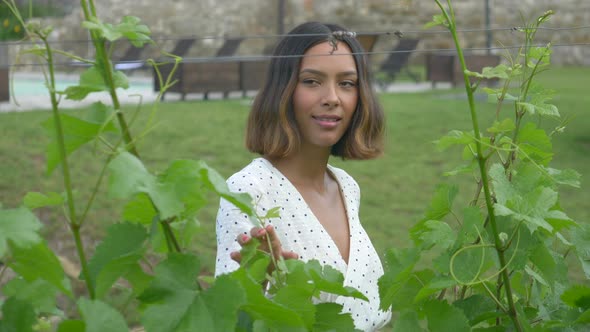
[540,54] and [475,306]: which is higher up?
[540,54]

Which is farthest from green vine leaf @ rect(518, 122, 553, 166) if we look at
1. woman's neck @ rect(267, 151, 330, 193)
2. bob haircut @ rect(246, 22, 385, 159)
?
woman's neck @ rect(267, 151, 330, 193)

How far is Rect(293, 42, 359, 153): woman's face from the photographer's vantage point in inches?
86.4

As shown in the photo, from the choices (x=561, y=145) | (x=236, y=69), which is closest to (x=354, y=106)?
(x=561, y=145)

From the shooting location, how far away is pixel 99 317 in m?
0.92

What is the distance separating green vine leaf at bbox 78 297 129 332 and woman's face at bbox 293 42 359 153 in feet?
4.27

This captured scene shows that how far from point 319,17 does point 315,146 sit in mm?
18603

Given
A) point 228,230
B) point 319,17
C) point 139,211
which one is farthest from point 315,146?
point 319,17

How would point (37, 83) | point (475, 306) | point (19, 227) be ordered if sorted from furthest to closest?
point (37, 83) → point (475, 306) → point (19, 227)

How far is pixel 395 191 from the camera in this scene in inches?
293

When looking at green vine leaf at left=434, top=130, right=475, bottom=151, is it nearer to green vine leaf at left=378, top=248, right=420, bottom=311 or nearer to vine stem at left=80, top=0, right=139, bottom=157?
green vine leaf at left=378, top=248, right=420, bottom=311

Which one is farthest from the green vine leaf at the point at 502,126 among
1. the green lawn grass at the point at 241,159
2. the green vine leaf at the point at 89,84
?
the green lawn grass at the point at 241,159

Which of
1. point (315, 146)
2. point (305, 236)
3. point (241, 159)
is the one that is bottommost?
point (241, 159)

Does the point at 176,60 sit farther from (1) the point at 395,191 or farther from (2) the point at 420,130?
(2) the point at 420,130

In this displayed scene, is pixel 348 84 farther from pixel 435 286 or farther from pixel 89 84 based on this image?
pixel 89 84
